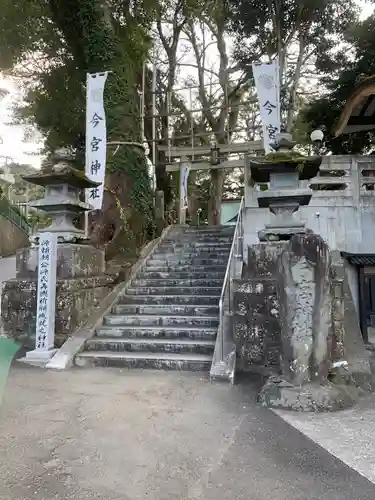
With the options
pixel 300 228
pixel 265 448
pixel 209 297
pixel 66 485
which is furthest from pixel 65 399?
pixel 300 228

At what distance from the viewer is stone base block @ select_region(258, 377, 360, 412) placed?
448 centimetres

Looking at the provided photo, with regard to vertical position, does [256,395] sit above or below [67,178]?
below

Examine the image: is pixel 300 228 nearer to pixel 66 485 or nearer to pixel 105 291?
pixel 105 291

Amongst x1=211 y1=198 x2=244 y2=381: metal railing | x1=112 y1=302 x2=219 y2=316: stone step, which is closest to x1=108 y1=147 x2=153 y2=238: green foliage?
x1=112 y1=302 x2=219 y2=316: stone step

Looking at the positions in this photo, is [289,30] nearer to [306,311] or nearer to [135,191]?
[135,191]

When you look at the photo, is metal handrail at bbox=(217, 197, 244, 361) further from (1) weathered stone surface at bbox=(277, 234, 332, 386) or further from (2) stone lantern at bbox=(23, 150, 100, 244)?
(2) stone lantern at bbox=(23, 150, 100, 244)

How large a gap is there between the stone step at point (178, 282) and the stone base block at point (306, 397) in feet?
13.1

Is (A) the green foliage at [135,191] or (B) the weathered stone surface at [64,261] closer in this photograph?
(B) the weathered stone surface at [64,261]

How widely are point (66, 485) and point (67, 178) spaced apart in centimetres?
568

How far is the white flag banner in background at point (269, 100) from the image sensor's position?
10.7 meters

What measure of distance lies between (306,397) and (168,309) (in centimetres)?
367

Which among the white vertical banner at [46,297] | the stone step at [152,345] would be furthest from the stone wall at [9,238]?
the stone step at [152,345]

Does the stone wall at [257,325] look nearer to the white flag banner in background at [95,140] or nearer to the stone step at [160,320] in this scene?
the stone step at [160,320]

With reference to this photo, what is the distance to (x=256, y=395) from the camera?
16.4 feet
